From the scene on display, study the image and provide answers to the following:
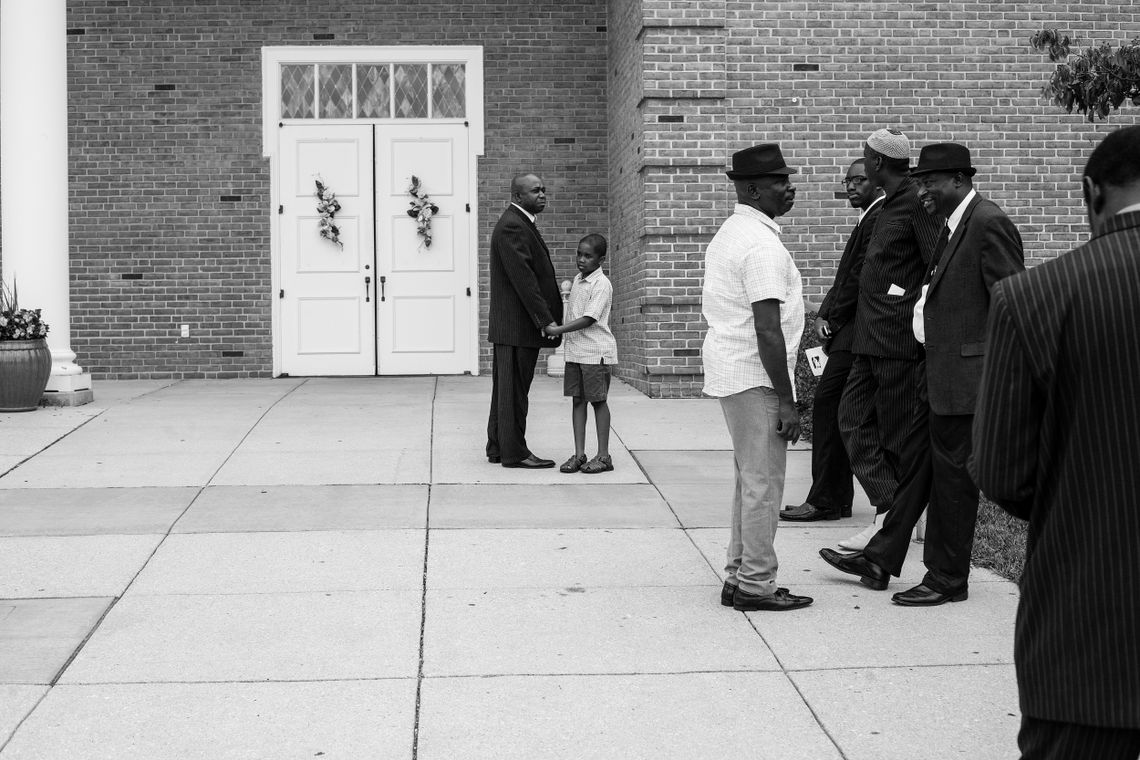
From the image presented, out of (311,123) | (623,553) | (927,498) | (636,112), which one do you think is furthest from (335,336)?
(927,498)

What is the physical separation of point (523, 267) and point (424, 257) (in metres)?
6.85

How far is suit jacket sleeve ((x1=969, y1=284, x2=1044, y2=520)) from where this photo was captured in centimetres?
231

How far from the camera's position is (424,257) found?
14.8 meters

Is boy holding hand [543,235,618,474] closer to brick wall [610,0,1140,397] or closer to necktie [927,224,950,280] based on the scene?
necktie [927,224,950,280]

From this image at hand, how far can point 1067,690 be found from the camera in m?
2.29

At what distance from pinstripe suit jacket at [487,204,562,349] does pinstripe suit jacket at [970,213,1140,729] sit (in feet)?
18.7

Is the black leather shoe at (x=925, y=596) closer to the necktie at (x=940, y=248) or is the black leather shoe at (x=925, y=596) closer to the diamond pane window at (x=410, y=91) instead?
the necktie at (x=940, y=248)

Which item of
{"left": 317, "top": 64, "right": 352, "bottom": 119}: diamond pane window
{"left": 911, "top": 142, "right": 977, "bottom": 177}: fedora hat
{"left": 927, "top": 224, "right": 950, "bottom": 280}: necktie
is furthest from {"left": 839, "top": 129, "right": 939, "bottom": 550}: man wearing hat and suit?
{"left": 317, "top": 64, "right": 352, "bottom": 119}: diamond pane window

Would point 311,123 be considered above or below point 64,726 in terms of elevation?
above

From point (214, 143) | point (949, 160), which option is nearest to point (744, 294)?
point (949, 160)

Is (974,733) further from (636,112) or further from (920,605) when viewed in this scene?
(636,112)

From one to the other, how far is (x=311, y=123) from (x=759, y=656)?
447 inches

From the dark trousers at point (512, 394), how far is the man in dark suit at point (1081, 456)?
5978 millimetres

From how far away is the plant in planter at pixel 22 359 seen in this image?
35.6 feet
